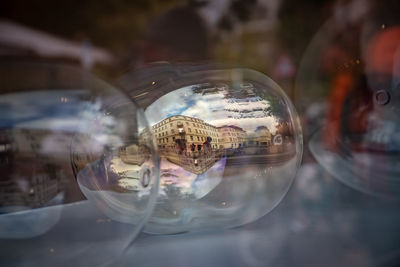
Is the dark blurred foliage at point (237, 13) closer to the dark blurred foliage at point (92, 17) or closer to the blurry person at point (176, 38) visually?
the blurry person at point (176, 38)

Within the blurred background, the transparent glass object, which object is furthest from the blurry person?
the transparent glass object

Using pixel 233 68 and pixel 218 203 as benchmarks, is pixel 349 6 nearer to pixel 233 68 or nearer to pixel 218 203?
pixel 233 68

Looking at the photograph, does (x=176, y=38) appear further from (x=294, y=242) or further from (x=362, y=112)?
(x=294, y=242)

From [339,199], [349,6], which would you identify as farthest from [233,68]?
[349,6]

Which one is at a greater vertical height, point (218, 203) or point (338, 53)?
point (338, 53)

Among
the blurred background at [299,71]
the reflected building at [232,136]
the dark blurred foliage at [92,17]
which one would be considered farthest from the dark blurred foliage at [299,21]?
the reflected building at [232,136]

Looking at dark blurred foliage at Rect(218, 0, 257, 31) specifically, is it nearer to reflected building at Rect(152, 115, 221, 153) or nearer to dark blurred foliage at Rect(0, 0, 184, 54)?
dark blurred foliage at Rect(0, 0, 184, 54)
